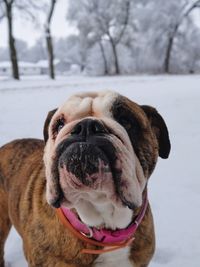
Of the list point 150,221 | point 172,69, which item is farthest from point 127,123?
point 172,69

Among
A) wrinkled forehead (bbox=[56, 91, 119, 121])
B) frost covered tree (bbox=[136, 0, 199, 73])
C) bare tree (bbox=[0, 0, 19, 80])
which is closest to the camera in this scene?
wrinkled forehead (bbox=[56, 91, 119, 121])

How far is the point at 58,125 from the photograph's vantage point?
84.1 inches

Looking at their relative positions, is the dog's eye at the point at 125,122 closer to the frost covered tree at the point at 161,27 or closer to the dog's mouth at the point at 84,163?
the dog's mouth at the point at 84,163

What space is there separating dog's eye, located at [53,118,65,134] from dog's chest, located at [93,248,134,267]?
677 millimetres

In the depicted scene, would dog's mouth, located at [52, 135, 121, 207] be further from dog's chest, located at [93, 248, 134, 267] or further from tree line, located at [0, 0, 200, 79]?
tree line, located at [0, 0, 200, 79]

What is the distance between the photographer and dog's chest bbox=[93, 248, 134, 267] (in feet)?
7.47

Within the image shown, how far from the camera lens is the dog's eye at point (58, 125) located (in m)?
2.10

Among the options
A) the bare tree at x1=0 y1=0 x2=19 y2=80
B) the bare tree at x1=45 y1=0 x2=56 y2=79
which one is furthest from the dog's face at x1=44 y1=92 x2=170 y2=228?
the bare tree at x1=45 y1=0 x2=56 y2=79

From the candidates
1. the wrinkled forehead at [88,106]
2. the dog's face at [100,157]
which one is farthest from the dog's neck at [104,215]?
the wrinkled forehead at [88,106]

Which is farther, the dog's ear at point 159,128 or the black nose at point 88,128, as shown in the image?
the dog's ear at point 159,128

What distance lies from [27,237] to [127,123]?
0.86 metres

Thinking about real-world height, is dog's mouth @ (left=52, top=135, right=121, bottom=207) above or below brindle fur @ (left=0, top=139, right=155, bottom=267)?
above

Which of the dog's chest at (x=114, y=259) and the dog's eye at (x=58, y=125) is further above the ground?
the dog's eye at (x=58, y=125)

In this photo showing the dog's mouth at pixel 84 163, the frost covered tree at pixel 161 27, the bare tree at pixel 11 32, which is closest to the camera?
the dog's mouth at pixel 84 163
